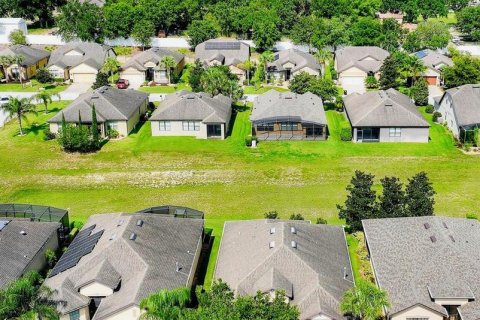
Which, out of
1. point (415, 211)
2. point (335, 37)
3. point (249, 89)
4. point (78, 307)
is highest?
point (335, 37)

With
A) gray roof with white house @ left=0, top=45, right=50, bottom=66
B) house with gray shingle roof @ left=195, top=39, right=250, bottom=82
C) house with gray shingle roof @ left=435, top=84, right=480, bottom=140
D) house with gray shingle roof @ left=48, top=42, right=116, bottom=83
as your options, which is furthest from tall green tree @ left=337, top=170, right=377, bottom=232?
gray roof with white house @ left=0, top=45, right=50, bottom=66

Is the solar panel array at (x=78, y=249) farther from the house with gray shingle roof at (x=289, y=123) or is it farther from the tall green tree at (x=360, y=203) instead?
the house with gray shingle roof at (x=289, y=123)

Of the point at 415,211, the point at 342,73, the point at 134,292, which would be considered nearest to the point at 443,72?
the point at 342,73

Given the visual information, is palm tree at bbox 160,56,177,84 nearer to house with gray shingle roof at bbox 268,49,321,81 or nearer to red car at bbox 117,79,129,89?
red car at bbox 117,79,129,89

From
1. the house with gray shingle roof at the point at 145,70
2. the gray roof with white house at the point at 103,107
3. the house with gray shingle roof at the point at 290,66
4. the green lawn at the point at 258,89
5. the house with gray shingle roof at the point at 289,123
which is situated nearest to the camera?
the house with gray shingle roof at the point at 289,123

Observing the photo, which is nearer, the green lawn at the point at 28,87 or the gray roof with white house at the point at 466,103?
the gray roof with white house at the point at 466,103

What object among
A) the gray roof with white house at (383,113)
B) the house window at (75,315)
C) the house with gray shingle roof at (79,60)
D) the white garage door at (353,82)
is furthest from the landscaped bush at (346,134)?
the house with gray shingle roof at (79,60)

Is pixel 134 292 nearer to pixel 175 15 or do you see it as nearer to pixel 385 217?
pixel 385 217
